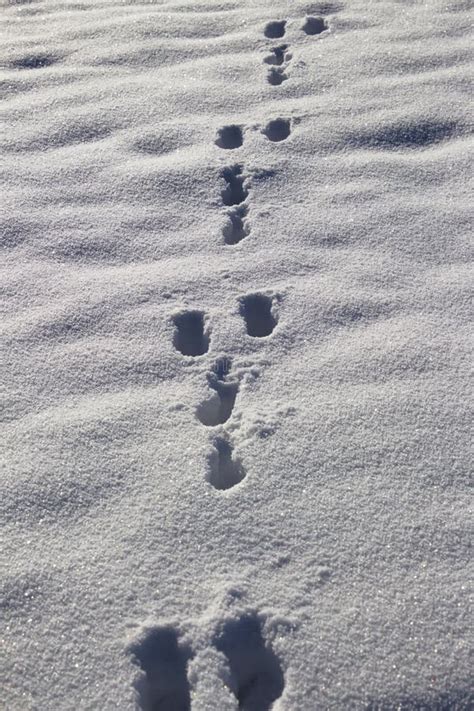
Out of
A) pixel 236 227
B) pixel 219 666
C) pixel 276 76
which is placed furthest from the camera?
pixel 276 76

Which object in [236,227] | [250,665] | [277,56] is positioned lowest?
[250,665]

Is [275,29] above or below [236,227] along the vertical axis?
above

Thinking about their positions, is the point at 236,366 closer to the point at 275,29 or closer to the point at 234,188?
the point at 234,188

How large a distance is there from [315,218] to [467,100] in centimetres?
73

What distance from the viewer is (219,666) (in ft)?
3.94

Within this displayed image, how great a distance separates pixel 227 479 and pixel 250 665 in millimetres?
348

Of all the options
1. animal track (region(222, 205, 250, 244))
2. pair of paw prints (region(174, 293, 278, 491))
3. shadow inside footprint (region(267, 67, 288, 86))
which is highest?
shadow inside footprint (region(267, 67, 288, 86))

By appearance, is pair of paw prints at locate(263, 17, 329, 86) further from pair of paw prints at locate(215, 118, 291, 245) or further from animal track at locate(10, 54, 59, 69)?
animal track at locate(10, 54, 59, 69)

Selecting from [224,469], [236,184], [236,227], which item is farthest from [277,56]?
[224,469]

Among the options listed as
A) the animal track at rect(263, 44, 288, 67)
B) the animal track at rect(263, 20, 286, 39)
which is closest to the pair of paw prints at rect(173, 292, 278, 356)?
the animal track at rect(263, 44, 288, 67)

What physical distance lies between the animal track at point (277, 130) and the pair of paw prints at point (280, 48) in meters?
0.24

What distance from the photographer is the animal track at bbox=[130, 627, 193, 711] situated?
1.19 meters

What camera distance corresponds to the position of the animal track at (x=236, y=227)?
6.48 feet

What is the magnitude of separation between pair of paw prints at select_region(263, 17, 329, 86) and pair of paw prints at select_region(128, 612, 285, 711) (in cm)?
176
